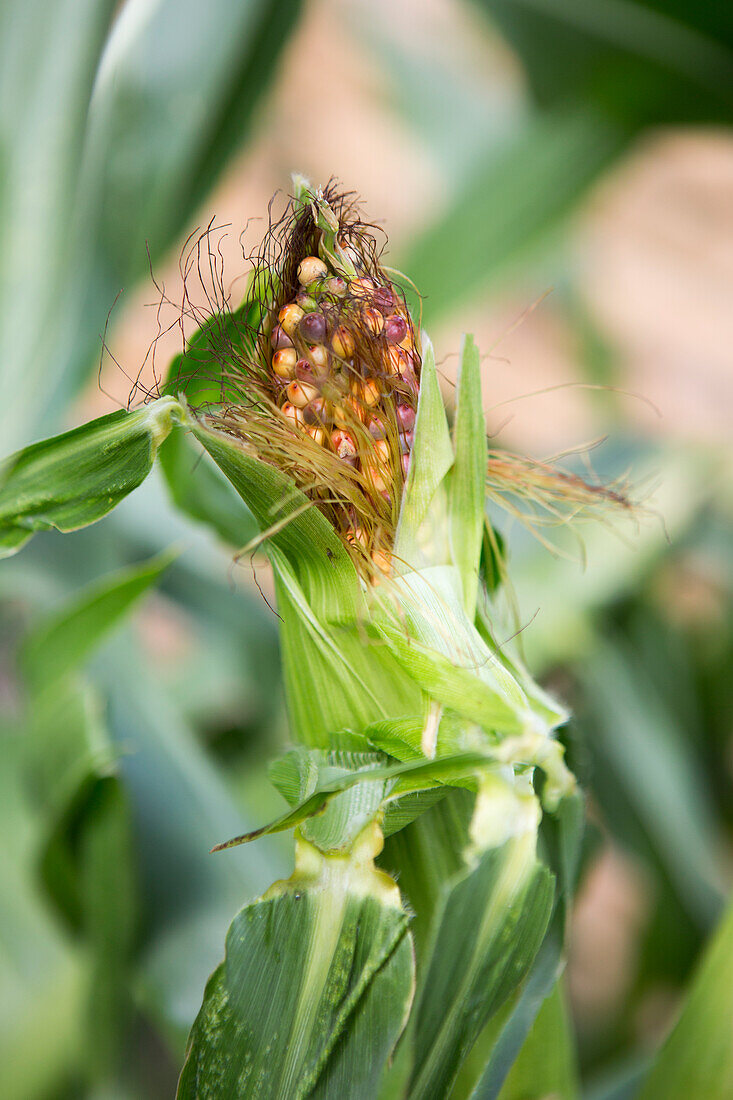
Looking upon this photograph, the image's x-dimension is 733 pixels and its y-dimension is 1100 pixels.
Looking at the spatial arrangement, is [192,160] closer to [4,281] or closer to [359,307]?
→ [4,281]

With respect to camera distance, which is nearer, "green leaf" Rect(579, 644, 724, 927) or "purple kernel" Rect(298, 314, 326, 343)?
"purple kernel" Rect(298, 314, 326, 343)

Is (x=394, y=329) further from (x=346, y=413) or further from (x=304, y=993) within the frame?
(x=304, y=993)

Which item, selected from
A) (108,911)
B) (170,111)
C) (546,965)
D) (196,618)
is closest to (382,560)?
(546,965)

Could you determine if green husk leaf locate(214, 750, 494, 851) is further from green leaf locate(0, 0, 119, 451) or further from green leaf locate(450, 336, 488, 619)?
green leaf locate(0, 0, 119, 451)

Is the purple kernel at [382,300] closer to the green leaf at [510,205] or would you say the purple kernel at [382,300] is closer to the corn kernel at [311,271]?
the corn kernel at [311,271]

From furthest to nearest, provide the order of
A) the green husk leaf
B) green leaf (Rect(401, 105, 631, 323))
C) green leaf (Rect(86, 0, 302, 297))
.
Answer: green leaf (Rect(401, 105, 631, 323)) → green leaf (Rect(86, 0, 302, 297)) → the green husk leaf

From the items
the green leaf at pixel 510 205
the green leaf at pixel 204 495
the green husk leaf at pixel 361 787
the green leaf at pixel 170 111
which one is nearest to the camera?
the green husk leaf at pixel 361 787

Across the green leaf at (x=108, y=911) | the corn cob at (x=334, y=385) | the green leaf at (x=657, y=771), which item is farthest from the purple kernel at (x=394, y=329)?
the green leaf at (x=657, y=771)

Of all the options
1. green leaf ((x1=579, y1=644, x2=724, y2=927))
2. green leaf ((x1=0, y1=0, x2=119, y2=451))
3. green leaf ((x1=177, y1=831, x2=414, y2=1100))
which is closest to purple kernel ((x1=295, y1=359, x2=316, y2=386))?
green leaf ((x1=177, y1=831, x2=414, y2=1100))
